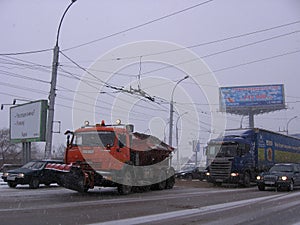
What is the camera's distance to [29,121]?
28.6 metres

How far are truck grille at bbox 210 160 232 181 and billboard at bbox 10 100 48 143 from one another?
1184cm

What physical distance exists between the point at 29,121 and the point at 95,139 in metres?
14.4

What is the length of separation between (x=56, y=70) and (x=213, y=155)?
411 inches

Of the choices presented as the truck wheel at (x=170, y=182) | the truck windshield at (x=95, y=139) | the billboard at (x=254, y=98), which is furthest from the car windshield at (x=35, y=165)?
the billboard at (x=254, y=98)

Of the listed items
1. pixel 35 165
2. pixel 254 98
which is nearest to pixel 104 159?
pixel 35 165

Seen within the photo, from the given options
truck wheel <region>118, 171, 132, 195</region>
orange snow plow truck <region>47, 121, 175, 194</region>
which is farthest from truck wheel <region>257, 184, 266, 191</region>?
truck wheel <region>118, 171, 132, 195</region>

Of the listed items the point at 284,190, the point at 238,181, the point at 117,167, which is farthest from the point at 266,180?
the point at 117,167

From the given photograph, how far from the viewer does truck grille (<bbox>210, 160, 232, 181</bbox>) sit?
881 inches

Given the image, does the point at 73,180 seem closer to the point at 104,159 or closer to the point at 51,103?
the point at 104,159

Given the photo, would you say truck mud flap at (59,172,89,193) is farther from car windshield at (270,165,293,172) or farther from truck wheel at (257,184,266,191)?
car windshield at (270,165,293,172)

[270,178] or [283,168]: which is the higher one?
[283,168]

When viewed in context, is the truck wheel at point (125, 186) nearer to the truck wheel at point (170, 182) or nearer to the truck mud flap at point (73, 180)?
the truck mud flap at point (73, 180)

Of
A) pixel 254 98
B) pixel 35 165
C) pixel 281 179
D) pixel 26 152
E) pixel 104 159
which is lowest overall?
pixel 281 179

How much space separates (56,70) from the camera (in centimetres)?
2225
